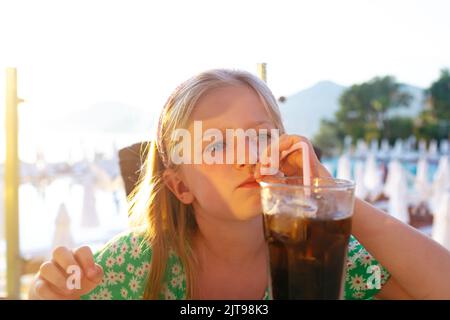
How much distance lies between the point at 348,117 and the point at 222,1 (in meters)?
18.7

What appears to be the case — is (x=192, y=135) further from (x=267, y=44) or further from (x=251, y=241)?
(x=267, y=44)

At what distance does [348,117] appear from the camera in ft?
65.9

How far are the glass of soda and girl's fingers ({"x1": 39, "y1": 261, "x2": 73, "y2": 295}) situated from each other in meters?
0.41

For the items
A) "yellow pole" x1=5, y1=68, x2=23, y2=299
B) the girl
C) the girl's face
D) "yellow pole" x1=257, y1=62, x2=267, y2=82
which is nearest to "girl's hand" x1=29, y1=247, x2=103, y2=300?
the girl

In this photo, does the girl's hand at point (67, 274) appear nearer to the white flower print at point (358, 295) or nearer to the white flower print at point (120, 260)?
the white flower print at point (120, 260)

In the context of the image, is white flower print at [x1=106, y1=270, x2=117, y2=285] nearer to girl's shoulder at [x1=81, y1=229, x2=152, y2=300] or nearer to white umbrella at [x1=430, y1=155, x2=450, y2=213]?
girl's shoulder at [x1=81, y1=229, x2=152, y2=300]

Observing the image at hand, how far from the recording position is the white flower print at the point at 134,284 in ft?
4.37

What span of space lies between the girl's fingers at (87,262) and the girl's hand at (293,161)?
1.38 ft

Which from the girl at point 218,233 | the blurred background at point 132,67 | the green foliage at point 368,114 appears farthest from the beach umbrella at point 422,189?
the green foliage at point 368,114

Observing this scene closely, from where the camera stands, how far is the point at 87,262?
2.78 ft

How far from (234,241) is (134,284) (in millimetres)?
336

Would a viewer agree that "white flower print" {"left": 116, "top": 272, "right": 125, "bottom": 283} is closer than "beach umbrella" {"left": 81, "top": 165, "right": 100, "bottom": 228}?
Yes

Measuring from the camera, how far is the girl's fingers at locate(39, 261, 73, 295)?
0.87 m

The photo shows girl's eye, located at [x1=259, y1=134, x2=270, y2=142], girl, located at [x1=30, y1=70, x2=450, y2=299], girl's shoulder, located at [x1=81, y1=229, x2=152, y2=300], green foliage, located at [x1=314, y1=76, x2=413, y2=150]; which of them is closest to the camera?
girl, located at [x1=30, y1=70, x2=450, y2=299]
